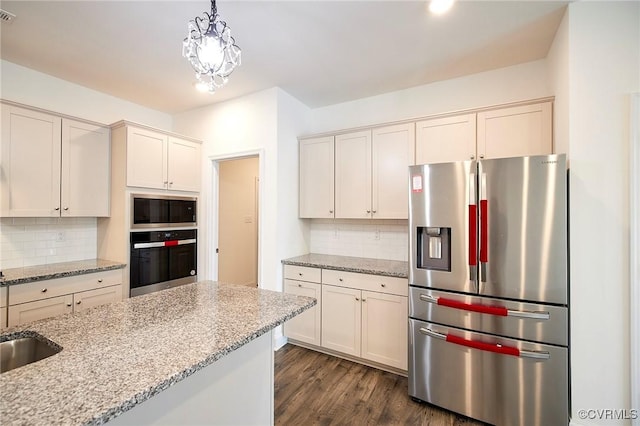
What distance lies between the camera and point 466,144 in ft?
8.32

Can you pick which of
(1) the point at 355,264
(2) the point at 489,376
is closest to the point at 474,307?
(2) the point at 489,376

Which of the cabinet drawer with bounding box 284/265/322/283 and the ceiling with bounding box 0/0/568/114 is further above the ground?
the ceiling with bounding box 0/0/568/114

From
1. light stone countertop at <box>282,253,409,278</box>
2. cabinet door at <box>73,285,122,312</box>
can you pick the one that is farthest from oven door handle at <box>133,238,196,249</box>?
light stone countertop at <box>282,253,409,278</box>

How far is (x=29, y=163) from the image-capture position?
2.50m

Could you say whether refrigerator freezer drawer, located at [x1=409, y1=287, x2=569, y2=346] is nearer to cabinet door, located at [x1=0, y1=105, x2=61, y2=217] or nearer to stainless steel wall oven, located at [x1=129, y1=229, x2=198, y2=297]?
stainless steel wall oven, located at [x1=129, y1=229, x2=198, y2=297]

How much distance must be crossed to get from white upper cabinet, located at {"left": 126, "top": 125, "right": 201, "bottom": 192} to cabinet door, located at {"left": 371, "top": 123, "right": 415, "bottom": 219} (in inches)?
86.5

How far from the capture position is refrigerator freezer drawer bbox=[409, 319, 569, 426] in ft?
5.92

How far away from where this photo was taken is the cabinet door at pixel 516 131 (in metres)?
2.25

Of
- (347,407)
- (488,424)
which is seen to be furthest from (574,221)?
(347,407)

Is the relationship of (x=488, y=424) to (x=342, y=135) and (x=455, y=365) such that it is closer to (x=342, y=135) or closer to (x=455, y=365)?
(x=455, y=365)

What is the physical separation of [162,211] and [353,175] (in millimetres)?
2148

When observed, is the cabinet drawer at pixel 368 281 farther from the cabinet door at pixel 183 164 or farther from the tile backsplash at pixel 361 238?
the cabinet door at pixel 183 164

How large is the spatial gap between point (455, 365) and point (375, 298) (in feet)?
2.68

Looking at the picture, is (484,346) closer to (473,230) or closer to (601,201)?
(473,230)
